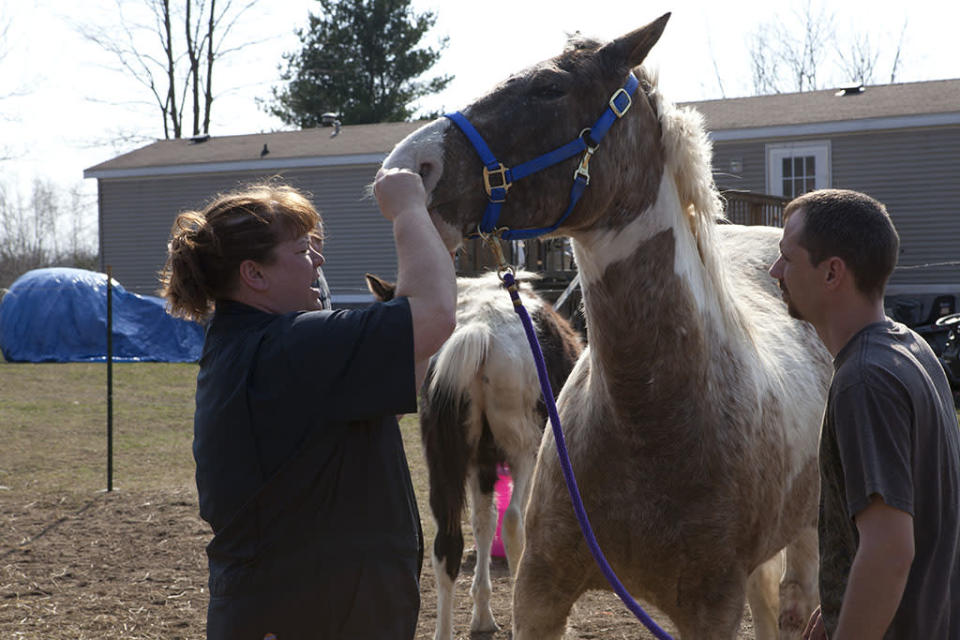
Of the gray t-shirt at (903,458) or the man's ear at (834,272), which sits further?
the man's ear at (834,272)

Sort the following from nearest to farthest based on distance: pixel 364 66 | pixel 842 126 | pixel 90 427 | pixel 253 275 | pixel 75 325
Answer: pixel 253 275
pixel 90 427
pixel 842 126
pixel 75 325
pixel 364 66

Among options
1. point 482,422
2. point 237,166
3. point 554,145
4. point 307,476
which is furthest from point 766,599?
point 237,166

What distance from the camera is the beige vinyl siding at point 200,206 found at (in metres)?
22.9

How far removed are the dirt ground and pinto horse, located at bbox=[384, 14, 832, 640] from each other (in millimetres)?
2472

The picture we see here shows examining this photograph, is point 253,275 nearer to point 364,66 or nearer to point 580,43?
point 580,43

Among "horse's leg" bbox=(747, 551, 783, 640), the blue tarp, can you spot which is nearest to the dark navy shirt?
"horse's leg" bbox=(747, 551, 783, 640)

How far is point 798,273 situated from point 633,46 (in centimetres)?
108

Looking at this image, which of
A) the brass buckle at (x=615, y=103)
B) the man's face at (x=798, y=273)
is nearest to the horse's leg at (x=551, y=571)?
the brass buckle at (x=615, y=103)

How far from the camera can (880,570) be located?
1586 mm

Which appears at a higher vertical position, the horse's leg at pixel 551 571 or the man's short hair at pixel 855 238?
the man's short hair at pixel 855 238

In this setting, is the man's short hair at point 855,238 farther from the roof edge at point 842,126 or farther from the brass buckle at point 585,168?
the roof edge at point 842,126

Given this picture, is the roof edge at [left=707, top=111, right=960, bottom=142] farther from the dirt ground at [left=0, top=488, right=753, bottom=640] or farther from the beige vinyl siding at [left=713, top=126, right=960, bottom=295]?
the dirt ground at [left=0, top=488, right=753, bottom=640]

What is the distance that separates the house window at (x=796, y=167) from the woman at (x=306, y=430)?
61.5 feet

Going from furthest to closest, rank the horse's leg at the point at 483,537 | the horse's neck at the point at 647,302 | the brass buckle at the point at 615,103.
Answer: the horse's leg at the point at 483,537 < the horse's neck at the point at 647,302 < the brass buckle at the point at 615,103
